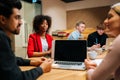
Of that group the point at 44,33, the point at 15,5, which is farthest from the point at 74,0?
the point at 15,5

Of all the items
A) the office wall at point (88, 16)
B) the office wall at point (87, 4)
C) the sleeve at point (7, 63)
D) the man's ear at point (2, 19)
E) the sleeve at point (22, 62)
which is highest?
the office wall at point (87, 4)

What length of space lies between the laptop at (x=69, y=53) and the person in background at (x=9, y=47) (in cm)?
70

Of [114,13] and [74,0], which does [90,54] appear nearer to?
[114,13]

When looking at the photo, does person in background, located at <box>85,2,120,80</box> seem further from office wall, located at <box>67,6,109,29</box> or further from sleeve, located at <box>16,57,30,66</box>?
office wall, located at <box>67,6,109,29</box>

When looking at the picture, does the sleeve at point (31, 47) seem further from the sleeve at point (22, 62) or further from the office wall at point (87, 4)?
the office wall at point (87, 4)

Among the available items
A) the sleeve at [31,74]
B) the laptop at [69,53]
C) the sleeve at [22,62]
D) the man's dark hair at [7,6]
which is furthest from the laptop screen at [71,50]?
the man's dark hair at [7,6]

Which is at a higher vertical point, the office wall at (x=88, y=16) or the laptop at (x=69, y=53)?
the office wall at (x=88, y=16)

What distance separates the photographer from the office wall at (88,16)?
6.75 meters

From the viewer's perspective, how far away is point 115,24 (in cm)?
114

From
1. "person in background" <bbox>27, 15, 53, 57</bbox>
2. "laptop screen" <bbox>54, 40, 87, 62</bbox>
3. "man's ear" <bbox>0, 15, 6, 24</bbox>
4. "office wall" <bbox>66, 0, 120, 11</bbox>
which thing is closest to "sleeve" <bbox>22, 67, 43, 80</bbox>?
"man's ear" <bbox>0, 15, 6, 24</bbox>

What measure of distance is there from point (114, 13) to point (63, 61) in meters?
1.30

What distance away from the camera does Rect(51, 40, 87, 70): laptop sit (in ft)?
7.52

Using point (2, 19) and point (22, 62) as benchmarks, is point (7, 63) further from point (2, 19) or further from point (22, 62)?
point (22, 62)

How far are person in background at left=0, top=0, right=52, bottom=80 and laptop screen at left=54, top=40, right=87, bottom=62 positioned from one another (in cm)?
75
